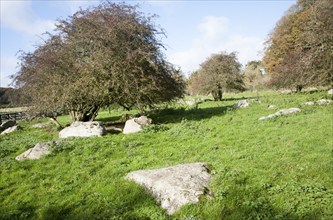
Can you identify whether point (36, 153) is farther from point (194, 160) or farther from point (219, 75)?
point (219, 75)

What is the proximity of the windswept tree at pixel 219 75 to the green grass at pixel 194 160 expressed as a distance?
30.2m

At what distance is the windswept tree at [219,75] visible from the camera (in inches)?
1832

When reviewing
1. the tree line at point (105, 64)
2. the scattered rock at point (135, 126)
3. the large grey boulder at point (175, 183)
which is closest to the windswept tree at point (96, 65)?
the tree line at point (105, 64)

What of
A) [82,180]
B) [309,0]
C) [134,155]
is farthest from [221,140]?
[309,0]

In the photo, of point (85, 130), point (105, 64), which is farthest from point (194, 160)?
point (105, 64)

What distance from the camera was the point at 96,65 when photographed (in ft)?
67.1

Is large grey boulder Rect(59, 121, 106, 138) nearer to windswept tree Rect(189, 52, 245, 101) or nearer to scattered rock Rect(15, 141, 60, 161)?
scattered rock Rect(15, 141, 60, 161)

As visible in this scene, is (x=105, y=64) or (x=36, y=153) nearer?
(x=36, y=153)

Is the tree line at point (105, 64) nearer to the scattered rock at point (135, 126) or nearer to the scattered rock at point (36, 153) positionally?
the scattered rock at point (135, 126)

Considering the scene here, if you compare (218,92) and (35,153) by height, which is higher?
(218,92)

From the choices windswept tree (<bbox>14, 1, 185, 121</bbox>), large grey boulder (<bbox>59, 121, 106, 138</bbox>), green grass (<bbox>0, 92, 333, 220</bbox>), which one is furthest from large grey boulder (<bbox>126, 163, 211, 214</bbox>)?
windswept tree (<bbox>14, 1, 185, 121</bbox>)

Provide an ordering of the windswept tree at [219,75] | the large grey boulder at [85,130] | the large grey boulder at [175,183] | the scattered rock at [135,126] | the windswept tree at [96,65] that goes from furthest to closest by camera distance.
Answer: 1. the windswept tree at [219,75]
2. the windswept tree at [96,65]
3. the scattered rock at [135,126]
4. the large grey boulder at [85,130]
5. the large grey boulder at [175,183]

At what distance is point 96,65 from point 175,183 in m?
13.8

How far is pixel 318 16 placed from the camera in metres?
23.5
